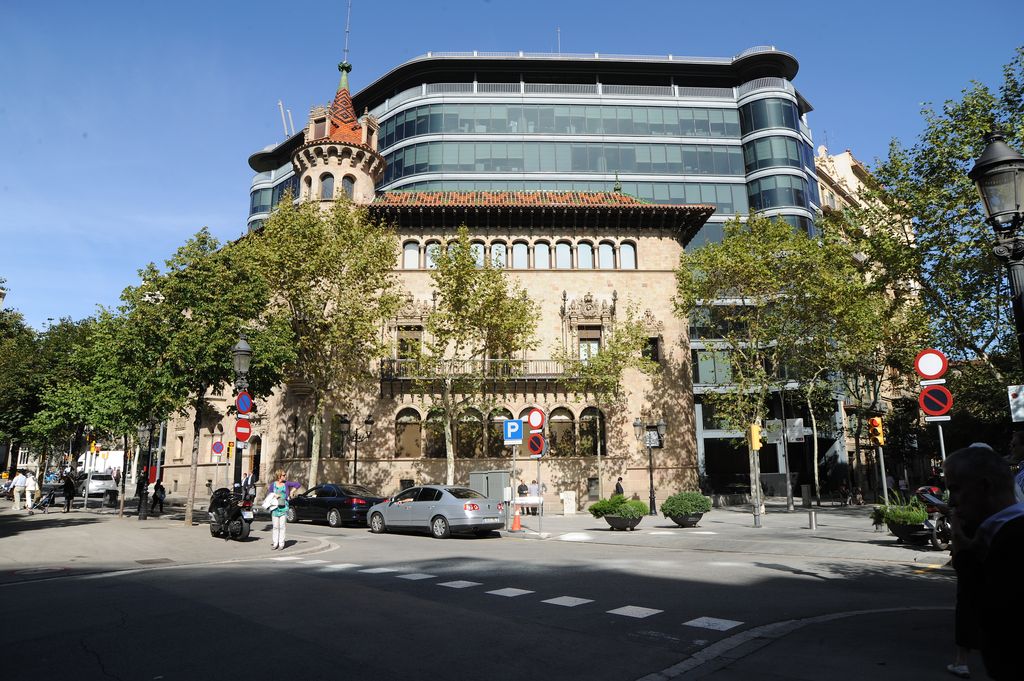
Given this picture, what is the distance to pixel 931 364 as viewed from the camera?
32.4 ft

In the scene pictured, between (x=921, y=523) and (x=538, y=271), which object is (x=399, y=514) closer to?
(x=921, y=523)

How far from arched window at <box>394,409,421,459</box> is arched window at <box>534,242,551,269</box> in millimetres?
10919

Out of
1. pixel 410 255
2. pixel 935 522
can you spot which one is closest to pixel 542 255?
pixel 410 255

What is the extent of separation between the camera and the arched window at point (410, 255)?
3656cm

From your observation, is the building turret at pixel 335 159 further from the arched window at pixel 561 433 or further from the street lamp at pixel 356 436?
the arched window at pixel 561 433

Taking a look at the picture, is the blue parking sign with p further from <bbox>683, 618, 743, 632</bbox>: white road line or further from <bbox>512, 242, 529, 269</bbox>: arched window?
<bbox>512, 242, 529, 269</bbox>: arched window

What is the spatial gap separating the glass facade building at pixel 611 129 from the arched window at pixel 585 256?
13.6 m

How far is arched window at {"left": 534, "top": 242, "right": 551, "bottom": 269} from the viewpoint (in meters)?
36.9

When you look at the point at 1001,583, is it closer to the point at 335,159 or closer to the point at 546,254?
the point at 546,254

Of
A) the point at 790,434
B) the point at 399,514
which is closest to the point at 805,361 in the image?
the point at 790,434

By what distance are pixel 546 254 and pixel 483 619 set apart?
30746 millimetres

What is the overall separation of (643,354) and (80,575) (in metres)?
28.9

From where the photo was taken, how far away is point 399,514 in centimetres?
2091

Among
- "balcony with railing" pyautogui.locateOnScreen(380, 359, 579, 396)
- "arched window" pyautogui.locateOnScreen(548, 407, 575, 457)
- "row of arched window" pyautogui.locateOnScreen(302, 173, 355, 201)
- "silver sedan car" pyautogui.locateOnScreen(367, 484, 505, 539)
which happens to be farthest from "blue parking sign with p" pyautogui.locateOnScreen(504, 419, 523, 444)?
"row of arched window" pyautogui.locateOnScreen(302, 173, 355, 201)
